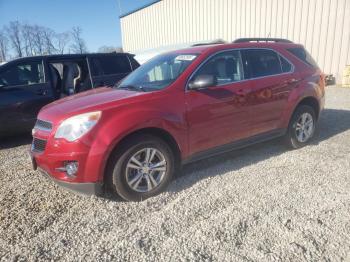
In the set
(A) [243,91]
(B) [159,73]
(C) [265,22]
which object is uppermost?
(C) [265,22]

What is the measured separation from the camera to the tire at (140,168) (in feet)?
10.5

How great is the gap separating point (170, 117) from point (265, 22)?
14261mm

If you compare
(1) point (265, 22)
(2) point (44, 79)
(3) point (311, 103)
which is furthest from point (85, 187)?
(1) point (265, 22)

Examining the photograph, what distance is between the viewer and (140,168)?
338cm

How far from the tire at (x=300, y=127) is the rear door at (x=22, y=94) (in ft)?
15.2

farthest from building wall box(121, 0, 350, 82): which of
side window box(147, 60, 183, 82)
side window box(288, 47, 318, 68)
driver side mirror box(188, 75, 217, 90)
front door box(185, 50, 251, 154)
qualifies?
driver side mirror box(188, 75, 217, 90)

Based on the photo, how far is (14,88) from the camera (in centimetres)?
565

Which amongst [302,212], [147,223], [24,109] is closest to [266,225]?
[302,212]

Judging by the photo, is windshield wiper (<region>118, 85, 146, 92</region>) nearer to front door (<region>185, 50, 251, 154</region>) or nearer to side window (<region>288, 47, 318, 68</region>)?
front door (<region>185, 50, 251, 154</region>)

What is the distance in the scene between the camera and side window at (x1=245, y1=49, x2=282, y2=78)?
Result: 429cm

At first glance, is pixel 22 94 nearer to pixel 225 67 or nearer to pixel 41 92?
pixel 41 92

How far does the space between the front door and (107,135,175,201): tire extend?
17.0 inches

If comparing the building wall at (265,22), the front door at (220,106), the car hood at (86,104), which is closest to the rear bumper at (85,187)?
the car hood at (86,104)

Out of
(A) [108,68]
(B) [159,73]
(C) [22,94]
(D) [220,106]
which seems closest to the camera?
(D) [220,106]
